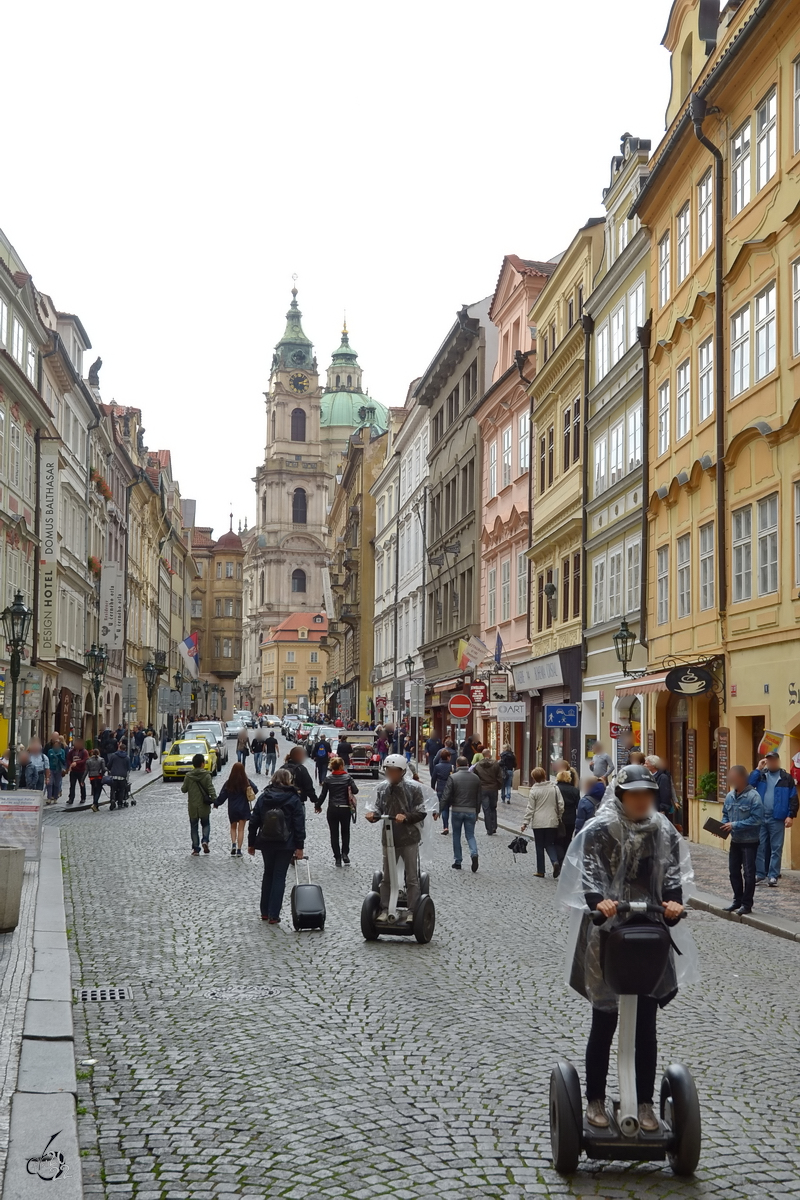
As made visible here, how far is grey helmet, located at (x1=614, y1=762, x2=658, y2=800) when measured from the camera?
6.16 meters

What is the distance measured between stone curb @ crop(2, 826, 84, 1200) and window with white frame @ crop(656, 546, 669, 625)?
60.2ft

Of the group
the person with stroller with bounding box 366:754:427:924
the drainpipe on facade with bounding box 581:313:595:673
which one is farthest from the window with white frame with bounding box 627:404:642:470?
the person with stroller with bounding box 366:754:427:924

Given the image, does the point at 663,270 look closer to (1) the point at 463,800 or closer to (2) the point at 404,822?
(1) the point at 463,800

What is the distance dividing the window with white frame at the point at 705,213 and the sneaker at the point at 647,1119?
859 inches

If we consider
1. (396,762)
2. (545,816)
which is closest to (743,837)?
(545,816)

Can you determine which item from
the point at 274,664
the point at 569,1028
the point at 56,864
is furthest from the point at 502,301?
the point at 274,664

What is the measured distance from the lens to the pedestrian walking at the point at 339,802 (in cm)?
1986

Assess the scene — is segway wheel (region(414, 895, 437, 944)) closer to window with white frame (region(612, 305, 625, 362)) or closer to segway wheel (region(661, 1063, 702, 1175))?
segway wheel (region(661, 1063, 702, 1175))

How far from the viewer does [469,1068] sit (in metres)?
8.10

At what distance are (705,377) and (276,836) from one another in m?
15.2

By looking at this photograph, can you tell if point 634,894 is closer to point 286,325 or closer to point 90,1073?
point 90,1073

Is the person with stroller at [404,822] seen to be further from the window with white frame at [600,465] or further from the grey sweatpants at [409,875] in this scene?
the window with white frame at [600,465]

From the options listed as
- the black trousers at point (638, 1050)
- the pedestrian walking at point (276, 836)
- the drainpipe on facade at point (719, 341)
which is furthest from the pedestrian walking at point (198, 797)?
the black trousers at point (638, 1050)

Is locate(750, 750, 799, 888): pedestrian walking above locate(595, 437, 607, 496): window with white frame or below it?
below
